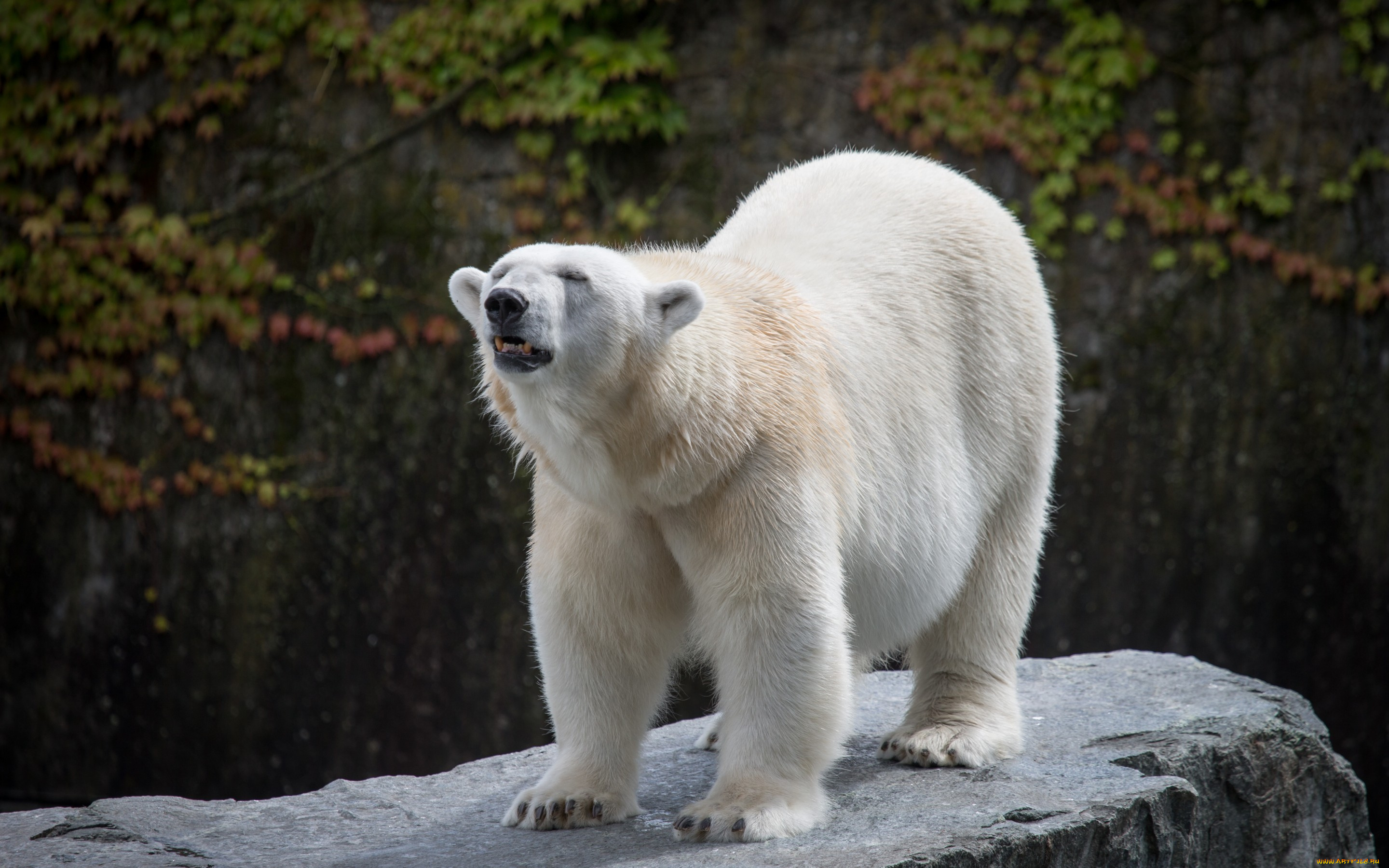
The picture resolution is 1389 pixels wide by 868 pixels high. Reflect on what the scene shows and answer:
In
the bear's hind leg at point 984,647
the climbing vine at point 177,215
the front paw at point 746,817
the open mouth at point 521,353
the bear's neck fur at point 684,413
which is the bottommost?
the front paw at point 746,817

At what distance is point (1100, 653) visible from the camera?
511cm

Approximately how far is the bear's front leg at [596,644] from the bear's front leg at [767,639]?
5.4 inches

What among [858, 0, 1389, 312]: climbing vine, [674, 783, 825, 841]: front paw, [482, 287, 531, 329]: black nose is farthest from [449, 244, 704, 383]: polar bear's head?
[858, 0, 1389, 312]: climbing vine

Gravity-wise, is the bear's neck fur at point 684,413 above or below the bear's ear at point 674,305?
below

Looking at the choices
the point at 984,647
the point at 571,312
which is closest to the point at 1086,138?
the point at 984,647

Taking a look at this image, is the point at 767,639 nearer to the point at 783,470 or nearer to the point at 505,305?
the point at 783,470

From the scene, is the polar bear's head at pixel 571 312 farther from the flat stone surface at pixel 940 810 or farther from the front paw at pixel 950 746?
the front paw at pixel 950 746

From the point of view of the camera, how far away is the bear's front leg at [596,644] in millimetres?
3160

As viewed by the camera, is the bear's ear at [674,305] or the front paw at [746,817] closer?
the bear's ear at [674,305]

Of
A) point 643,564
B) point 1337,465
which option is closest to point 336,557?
point 643,564

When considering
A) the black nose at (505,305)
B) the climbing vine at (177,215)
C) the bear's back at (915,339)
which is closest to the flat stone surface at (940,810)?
the bear's back at (915,339)

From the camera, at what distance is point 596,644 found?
10.5ft

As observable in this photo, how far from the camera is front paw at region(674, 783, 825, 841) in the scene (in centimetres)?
297

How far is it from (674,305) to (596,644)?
903mm
